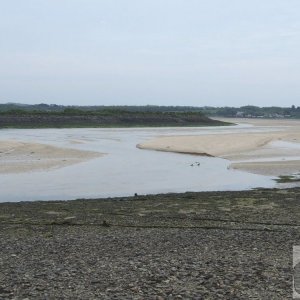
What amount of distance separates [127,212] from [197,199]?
3453mm

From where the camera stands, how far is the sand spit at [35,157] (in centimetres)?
2728

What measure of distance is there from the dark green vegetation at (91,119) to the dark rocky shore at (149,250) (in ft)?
227

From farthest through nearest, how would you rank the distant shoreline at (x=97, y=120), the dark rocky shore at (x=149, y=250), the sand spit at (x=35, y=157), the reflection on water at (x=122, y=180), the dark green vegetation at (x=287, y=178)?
the distant shoreline at (x=97, y=120), the sand spit at (x=35, y=157), the dark green vegetation at (x=287, y=178), the reflection on water at (x=122, y=180), the dark rocky shore at (x=149, y=250)

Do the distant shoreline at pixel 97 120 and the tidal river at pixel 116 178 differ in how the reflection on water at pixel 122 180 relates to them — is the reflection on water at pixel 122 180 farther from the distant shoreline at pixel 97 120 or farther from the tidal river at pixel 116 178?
the distant shoreline at pixel 97 120

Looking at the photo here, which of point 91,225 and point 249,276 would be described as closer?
point 249,276

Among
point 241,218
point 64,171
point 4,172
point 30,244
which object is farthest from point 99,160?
point 30,244

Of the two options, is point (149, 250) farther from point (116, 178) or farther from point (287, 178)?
point (287, 178)

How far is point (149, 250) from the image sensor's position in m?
8.88

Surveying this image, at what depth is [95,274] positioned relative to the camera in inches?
290

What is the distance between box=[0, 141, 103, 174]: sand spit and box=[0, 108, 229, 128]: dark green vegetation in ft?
142

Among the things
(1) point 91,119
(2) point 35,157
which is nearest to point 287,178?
(2) point 35,157

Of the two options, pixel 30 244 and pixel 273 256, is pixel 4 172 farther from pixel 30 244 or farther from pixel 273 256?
pixel 273 256

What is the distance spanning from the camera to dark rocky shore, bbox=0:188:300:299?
21.9 ft

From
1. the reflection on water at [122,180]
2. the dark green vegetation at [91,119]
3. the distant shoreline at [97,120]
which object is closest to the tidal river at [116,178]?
the reflection on water at [122,180]
